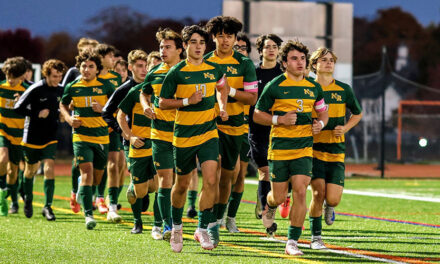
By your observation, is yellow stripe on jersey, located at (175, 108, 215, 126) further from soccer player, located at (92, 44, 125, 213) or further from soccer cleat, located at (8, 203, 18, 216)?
soccer cleat, located at (8, 203, 18, 216)

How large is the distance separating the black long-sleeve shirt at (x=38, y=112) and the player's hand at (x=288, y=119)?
4772mm

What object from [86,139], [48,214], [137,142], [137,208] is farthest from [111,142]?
[137,142]

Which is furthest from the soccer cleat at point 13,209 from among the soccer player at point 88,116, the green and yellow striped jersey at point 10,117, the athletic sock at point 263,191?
the athletic sock at point 263,191

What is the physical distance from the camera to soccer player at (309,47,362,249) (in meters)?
8.92

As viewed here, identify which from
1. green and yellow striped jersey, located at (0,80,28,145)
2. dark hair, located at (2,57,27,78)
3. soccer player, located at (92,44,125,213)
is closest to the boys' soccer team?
soccer player, located at (92,44,125,213)

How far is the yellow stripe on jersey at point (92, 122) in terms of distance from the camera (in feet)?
35.5

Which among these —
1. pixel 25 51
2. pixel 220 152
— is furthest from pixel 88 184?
pixel 25 51

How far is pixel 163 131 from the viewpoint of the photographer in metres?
8.86

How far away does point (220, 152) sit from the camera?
9125 mm

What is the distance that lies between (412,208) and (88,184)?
239 inches

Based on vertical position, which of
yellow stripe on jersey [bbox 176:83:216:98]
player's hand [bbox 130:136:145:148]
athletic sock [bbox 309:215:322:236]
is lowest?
athletic sock [bbox 309:215:322:236]

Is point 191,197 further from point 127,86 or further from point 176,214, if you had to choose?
point 176,214

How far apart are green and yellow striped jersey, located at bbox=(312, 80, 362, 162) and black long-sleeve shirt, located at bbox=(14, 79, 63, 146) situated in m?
4.47

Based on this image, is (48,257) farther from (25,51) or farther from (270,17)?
(25,51)
